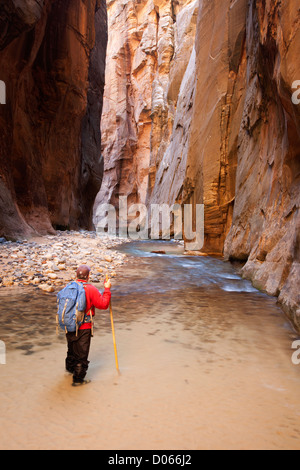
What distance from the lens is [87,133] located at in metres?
25.4

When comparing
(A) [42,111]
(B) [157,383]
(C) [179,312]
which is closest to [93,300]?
(B) [157,383]

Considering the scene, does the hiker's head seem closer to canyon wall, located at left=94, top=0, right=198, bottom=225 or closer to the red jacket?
the red jacket

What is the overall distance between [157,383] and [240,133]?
11897mm

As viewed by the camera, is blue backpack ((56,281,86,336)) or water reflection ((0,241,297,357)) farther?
water reflection ((0,241,297,357))

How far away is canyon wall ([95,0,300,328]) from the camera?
5906 mm

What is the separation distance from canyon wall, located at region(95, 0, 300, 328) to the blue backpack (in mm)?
3180

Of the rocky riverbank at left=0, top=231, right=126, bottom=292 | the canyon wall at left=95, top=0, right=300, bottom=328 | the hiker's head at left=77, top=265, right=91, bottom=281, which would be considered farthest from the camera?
the rocky riverbank at left=0, top=231, right=126, bottom=292

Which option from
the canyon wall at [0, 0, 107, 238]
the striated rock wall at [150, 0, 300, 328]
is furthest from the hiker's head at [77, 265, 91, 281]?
the canyon wall at [0, 0, 107, 238]

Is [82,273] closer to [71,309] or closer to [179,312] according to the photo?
[71,309]

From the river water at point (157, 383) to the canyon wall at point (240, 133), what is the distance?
4.19 feet

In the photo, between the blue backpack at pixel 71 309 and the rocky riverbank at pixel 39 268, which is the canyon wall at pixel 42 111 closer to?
the rocky riverbank at pixel 39 268

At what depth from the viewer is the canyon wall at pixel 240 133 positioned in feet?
19.4

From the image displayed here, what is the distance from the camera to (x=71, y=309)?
254cm

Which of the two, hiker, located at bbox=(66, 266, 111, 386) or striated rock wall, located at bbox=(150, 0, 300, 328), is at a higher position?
striated rock wall, located at bbox=(150, 0, 300, 328)
